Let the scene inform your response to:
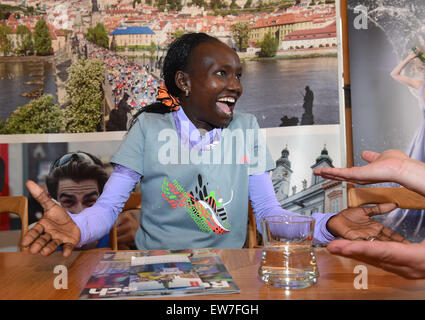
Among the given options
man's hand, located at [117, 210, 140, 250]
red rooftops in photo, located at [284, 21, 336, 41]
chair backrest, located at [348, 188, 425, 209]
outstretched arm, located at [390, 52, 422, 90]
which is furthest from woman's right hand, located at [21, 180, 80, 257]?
outstretched arm, located at [390, 52, 422, 90]

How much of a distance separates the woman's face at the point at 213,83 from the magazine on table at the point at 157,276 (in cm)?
63

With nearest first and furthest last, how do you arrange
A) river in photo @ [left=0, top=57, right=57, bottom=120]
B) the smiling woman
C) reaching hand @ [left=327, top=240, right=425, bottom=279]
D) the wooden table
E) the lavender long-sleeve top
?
1. reaching hand @ [left=327, top=240, right=425, bottom=279]
2. the wooden table
3. the lavender long-sleeve top
4. the smiling woman
5. river in photo @ [left=0, top=57, right=57, bottom=120]

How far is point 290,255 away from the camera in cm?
76

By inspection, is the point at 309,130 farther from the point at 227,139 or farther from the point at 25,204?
the point at 25,204

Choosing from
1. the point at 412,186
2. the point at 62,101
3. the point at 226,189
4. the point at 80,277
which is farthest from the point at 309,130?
the point at 80,277

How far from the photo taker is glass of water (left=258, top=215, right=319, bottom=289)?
0.76 metres

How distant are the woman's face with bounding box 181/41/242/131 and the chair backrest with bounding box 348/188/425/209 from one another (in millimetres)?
566

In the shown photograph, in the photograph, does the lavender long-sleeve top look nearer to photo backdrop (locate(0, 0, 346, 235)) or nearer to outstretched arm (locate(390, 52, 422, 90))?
photo backdrop (locate(0, 0, 346, 235))

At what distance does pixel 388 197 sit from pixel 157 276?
1.07 metres

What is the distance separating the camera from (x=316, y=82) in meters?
2.56

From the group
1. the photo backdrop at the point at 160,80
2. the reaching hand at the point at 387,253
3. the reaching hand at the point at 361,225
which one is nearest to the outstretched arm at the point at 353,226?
the reaching hand at the point at 361,225

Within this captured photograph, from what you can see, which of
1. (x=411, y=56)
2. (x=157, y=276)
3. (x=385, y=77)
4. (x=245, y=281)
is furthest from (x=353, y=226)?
(x=411, y=56)

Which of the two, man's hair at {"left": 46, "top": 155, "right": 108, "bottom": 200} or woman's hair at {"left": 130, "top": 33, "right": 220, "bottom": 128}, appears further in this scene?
man's hair at {"left": 46, "top": 155, "right": 108, "bottom": 200}
